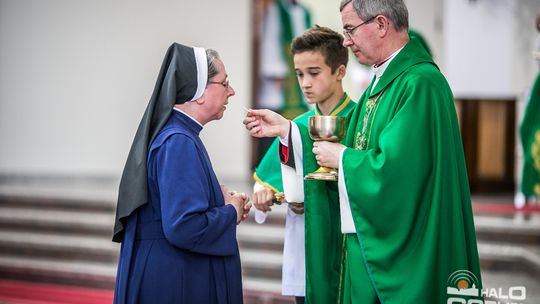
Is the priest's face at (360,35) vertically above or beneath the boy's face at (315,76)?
above

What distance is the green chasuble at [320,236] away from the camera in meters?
2.70

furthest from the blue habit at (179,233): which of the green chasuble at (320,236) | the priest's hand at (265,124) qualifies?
the green chasuble at (320,236)

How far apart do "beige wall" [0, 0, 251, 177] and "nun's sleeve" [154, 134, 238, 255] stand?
6.41 meters

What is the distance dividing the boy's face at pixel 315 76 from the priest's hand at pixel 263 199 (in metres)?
0.47

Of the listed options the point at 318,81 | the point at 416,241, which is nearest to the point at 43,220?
the point at 318,81

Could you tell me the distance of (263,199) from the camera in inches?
116

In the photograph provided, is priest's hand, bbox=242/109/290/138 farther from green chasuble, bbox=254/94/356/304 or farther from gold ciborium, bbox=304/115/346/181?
gold ciborium, bbox=304/115/346/181

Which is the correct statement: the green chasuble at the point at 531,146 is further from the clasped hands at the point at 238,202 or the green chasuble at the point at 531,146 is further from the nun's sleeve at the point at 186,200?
the nun's sleeve at the point at 186,200

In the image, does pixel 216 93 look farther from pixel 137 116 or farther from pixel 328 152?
pixel 137 116

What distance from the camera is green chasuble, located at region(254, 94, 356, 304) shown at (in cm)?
270

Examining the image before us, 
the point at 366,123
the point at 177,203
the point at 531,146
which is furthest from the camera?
the point at 531,146

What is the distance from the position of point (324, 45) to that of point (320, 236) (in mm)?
845

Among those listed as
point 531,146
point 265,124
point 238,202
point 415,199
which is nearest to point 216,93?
point 265,124

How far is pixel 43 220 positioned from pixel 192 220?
16.7 feet
